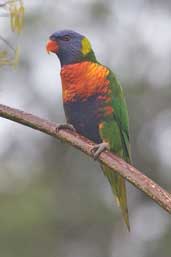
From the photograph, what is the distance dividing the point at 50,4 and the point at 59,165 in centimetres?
143

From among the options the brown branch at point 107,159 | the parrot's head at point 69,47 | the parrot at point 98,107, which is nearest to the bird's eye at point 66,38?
the parrot's head at point 69,47

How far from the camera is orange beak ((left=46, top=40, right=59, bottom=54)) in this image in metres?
2.91

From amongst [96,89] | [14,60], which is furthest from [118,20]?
[14,60]

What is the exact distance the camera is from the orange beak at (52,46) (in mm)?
2905

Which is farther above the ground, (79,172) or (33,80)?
(33,80)

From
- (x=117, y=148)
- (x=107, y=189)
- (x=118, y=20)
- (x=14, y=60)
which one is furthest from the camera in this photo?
(x=118, y=20)

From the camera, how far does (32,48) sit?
24.7 ft

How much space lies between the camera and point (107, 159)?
1898 mm

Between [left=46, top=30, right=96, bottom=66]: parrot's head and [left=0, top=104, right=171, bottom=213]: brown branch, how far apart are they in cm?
101

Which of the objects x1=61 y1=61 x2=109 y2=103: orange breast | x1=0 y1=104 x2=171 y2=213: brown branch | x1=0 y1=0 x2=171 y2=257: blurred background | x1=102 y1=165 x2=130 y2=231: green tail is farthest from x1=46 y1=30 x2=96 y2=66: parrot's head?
x1=0 y1=0 x2=171 y2=257: blurred background

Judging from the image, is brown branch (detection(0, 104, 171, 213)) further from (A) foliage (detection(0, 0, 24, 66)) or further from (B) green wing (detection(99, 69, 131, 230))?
(B) green wing (detection(99, 69, 131, 230))

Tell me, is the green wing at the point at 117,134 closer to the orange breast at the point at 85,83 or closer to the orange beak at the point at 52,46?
the orange breast at the point at 85,83

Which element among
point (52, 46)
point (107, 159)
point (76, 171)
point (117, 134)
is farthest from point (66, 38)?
point (76, 171)

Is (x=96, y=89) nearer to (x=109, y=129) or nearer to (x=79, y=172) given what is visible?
(x=109, y=129)
